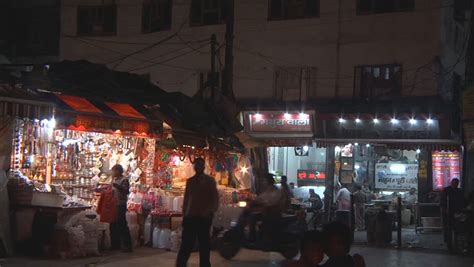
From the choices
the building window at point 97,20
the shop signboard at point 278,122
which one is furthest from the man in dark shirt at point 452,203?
the building window at point 97,20

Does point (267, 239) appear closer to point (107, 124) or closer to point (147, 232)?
point (147, 232)

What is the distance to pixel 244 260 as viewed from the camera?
11.9 m

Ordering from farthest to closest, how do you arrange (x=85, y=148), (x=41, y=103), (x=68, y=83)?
(x=85, y=148) → (x=68, y=83) → (x=41, y=103)

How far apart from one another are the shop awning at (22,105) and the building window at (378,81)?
11.6 meters

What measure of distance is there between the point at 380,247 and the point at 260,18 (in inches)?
373

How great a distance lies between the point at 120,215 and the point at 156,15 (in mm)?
12378

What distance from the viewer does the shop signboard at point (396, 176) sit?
22734mm

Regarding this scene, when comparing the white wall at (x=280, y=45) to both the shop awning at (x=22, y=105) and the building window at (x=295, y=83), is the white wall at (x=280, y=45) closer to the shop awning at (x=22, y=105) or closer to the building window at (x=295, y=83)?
the building window at (x=295, y=83)

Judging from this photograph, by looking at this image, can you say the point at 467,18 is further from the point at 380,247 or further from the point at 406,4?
the point at 380,247

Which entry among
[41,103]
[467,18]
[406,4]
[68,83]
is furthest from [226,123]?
[467,18]

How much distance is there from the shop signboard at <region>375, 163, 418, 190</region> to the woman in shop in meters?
13.6

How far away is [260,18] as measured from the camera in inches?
818

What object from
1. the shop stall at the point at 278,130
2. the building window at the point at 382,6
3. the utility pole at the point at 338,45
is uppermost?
the building window at the point at 382,6

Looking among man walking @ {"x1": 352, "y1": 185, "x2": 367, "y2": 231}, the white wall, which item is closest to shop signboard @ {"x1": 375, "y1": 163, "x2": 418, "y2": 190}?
man walking @ {"x1": 352, "y1": 185, "x2": 367, "y2": 231}
